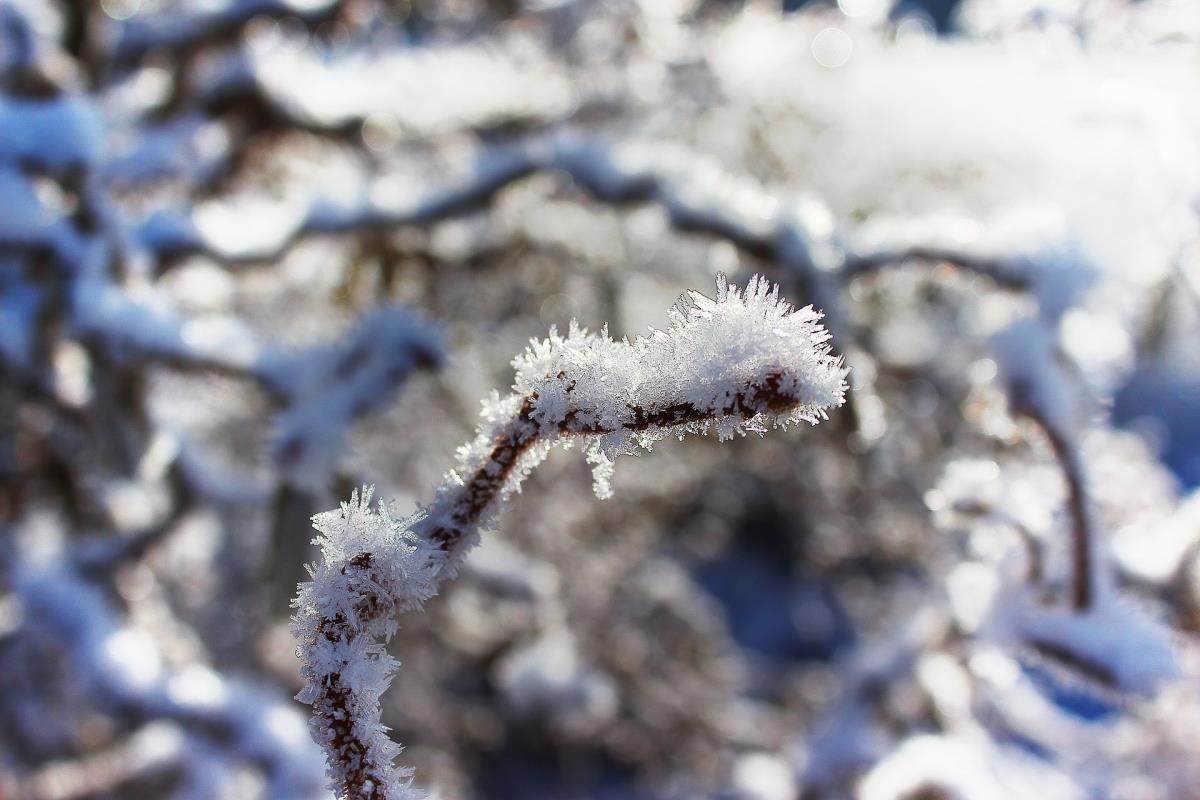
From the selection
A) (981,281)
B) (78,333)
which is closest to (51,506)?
(78,333)

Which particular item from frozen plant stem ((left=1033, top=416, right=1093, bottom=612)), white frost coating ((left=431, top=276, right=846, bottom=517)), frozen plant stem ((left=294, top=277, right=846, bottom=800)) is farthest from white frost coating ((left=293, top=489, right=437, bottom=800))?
frozen plant stem ((left=1033, top=416, right=1093, bottom=612))

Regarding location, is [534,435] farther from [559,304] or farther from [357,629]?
[559,304]

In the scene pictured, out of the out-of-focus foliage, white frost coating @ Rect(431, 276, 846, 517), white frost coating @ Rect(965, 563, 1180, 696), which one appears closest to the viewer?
white frost coating @ Rect(431, 276, 846, 517)

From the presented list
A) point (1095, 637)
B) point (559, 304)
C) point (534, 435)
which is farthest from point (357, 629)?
point (559, 304)

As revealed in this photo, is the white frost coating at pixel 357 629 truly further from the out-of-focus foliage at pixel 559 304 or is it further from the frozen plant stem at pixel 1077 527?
the frozen plant stem at pixel 1077 527

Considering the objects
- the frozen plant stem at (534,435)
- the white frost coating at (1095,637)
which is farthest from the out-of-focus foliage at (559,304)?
the frozen plant stem at (534,435)

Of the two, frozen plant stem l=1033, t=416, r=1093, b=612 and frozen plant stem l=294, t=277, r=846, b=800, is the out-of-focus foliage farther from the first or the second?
frozen plant stem l=294, t=277, r=846, b=800
